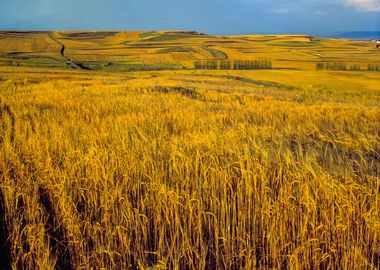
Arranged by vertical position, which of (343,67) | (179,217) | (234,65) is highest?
(234,65)

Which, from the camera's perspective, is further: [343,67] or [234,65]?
[234,65]

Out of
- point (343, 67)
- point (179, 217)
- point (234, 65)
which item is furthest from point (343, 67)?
point (179, 217)

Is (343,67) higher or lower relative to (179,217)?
higher

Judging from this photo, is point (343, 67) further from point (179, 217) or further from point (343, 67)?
point (179, 217)

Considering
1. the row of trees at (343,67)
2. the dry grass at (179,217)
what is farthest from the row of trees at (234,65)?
the dry grass at (179,217)

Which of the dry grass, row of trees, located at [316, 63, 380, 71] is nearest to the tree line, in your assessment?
row of trees, located at [316, 63, 380, 71]

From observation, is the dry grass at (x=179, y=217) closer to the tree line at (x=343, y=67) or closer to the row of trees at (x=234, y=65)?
the tree line at (x=343, y=67)

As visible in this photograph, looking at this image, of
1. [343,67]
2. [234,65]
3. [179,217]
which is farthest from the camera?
[234,65]

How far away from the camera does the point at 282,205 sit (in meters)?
2.81

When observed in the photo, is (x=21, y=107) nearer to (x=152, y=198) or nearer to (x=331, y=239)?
(x=152, y=198)

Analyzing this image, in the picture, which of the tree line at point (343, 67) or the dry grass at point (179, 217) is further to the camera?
the tree line at point (343, 67)

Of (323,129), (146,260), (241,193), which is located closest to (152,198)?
(146,260)

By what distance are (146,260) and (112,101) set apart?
854 centimetres

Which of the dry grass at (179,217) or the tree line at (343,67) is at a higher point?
the tree line at (343,67)
